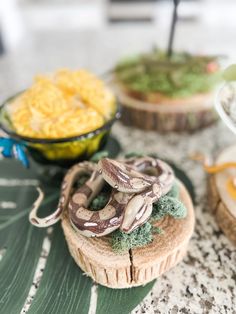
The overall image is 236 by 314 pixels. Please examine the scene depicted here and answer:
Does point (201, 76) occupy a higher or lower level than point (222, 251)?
higher

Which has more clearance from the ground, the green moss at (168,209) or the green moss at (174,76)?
the green moss at (174,76)

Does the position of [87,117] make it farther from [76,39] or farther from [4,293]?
[76,39]

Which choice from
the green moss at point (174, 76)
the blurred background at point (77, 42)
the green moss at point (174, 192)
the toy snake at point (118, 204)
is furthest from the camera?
the blurred background at point (77, 42)

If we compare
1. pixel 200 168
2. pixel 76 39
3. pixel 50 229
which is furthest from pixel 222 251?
pixel 76 39

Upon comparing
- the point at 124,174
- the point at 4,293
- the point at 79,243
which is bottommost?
the point at 4,293

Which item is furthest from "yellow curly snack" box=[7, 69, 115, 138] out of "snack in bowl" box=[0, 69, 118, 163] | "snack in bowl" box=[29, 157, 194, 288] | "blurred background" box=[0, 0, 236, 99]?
"blurred background" box=[0, 0, 236, 99]

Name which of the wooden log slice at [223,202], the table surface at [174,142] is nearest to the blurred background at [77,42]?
the table surface at [174,142]

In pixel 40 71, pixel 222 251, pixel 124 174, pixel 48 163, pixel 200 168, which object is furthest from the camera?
pixel 40 71

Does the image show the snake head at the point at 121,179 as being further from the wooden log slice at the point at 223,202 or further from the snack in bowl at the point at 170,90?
the snack in bowl at the point at 170,90

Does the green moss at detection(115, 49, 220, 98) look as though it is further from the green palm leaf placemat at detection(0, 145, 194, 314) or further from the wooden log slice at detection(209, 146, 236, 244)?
the green palm leaf placemat at detection(0, 145, 194, 314)
